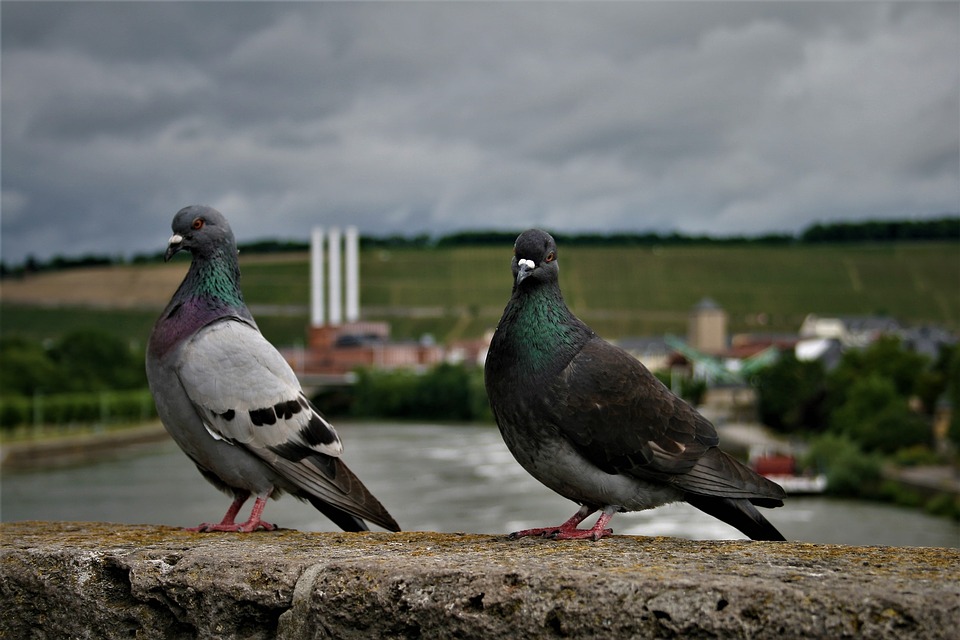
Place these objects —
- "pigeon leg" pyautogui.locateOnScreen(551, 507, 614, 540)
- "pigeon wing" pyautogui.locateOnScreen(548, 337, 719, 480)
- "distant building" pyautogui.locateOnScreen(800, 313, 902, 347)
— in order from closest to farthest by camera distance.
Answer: "pigeon leg" pyautogui.locateOnScreen(551, 507, 614, 540)
"pigeon wing" pyautogui.locateOnScreen(548, 337, 719, 480)
"distant building" pyautogui.locateOnScreen(800, 313, 902, 347)

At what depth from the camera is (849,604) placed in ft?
8.07

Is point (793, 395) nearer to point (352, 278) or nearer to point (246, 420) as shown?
point (246, 420)

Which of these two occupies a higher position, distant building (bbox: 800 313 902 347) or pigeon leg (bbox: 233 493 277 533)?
pigeon leg (bbox: 233 493 277 533)

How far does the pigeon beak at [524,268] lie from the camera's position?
12.9 feet

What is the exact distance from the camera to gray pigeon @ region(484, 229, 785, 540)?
3859 millimetres

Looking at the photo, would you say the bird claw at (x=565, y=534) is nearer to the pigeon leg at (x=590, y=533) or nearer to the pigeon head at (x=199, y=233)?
the pigeon leg at (x=590, y=533)

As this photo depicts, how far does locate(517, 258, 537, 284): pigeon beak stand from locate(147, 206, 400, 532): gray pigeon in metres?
0.98

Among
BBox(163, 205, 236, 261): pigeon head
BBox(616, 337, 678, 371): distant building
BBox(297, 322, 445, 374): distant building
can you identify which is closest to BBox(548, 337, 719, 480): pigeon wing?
BBox(163, 205, 236, 261): pigeon head

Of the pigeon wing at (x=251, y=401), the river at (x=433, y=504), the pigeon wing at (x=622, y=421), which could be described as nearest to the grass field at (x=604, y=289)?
the river at (x=433, y=504)

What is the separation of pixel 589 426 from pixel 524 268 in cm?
57

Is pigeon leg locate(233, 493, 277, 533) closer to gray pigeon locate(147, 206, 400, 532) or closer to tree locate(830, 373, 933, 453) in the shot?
gray pigeon locate(147, 206, 400, 532)

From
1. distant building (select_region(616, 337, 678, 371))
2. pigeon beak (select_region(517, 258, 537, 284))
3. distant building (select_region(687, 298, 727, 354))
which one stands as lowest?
distant building (select_region(616, 337, 678, 371))

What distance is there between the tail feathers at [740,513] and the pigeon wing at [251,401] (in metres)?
1.31

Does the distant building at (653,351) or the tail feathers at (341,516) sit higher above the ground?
the tail feathers at (341,516)
